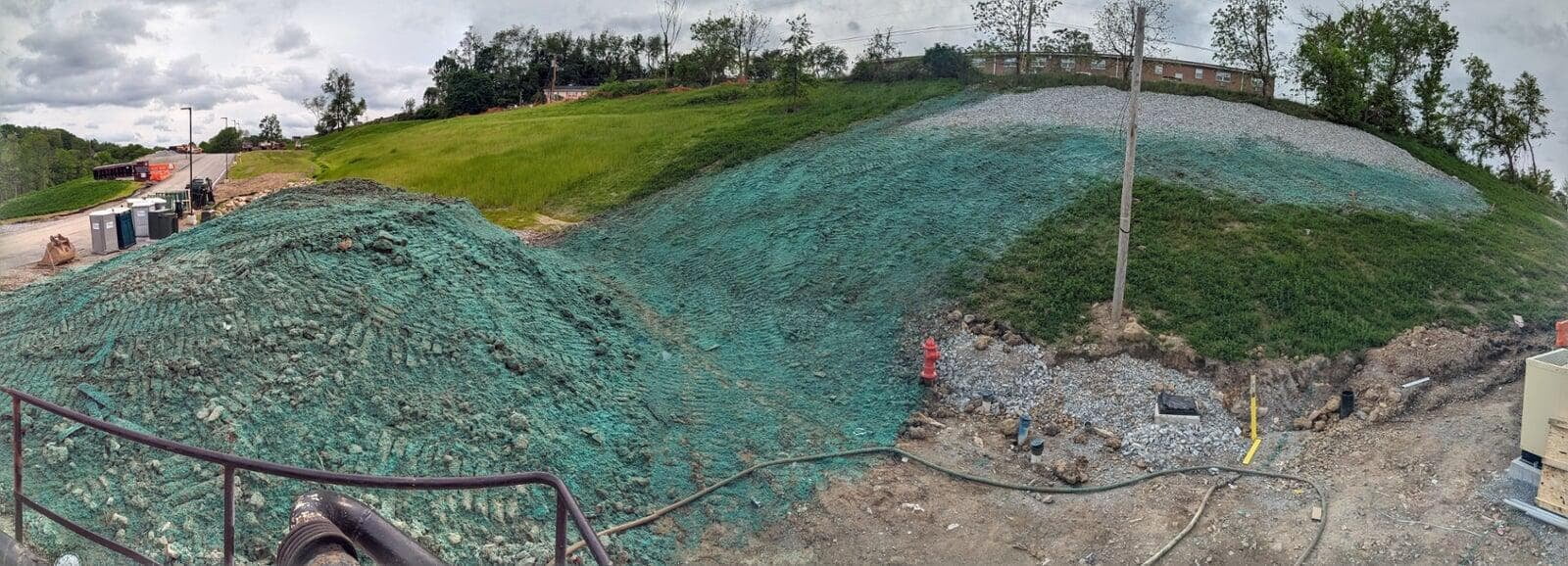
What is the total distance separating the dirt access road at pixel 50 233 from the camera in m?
13.7

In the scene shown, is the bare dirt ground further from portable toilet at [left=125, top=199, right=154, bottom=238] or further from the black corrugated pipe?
portable toilet at [left=125, top=199, right=154, bottom=238]

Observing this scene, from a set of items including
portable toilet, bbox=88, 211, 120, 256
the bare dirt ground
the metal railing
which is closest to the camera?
the metal railing

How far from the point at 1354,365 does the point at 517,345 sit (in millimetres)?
10486

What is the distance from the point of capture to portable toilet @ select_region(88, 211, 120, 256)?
15375mm

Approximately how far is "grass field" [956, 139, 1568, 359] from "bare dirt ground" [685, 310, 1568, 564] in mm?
787

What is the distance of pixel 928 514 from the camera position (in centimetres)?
805

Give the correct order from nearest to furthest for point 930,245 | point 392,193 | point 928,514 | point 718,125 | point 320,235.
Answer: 1. point 928,514
2. point 320,235
3. point 930,245
4. point 392,193
5. point 718,125

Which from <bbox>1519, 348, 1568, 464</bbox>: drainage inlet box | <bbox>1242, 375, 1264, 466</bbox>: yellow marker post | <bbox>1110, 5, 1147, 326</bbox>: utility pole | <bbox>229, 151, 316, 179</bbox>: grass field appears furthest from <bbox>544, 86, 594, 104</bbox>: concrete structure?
<bbox>1519, 348, 1568, 464</bbox>: drainage inlet box

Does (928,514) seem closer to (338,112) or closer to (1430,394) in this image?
(1430,394)

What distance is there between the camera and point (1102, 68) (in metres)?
29.3

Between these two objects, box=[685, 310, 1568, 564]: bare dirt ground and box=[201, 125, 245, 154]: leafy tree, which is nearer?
box=[685, 310, 1568, 564]: bare dirt ground

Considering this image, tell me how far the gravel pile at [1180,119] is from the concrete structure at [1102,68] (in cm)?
368

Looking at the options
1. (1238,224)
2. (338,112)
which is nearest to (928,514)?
(1238,224)

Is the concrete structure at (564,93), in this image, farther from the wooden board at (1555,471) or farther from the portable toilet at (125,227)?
the wooden board at (1555,471)
